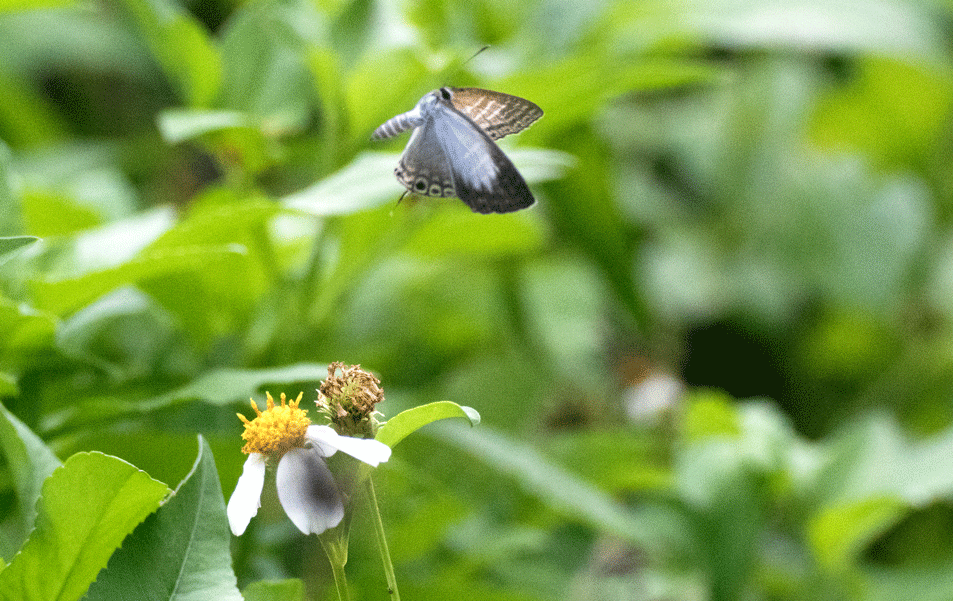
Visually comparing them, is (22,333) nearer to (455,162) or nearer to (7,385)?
(7,385)

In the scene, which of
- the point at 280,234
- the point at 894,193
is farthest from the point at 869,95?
the point at 280,234

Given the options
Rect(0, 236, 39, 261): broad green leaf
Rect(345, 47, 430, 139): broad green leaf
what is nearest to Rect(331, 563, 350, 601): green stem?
Rect(0, 236, 39, 261): broad green leaf

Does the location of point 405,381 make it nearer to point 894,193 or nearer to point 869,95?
point 894,193

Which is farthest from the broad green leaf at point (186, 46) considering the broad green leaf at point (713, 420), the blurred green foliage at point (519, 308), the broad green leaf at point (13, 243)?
the broad green leaf at point (713, 420)

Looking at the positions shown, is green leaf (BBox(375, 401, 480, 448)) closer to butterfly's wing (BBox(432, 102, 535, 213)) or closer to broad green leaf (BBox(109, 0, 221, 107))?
butterfly's wing (BBox(432, 102, 535, 213))

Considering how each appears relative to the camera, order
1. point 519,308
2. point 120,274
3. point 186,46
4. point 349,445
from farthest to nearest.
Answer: point 519,308 → point 186,46 → point 120,274 → point 349,445

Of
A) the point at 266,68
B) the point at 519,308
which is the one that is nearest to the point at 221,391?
the point at 266,68
